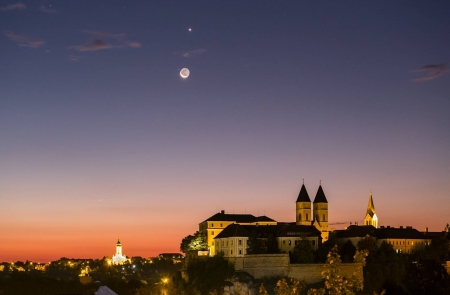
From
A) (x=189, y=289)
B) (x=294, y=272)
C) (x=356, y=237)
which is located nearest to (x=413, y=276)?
(x=294, y=272)

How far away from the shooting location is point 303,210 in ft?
320

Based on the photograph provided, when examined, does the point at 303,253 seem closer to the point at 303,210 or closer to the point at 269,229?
the point at 269,229

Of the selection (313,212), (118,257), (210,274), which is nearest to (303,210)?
(313,212)

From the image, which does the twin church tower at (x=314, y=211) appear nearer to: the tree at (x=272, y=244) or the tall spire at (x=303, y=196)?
the tall spire at (x=303, y=196)

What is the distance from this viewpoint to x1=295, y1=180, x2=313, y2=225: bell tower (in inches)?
3831

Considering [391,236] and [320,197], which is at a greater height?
[320,197]

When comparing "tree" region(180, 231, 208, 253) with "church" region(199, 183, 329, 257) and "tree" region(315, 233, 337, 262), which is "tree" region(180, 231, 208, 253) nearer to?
"church" region(199, 183, 329, 257)

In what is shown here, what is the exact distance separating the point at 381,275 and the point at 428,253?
52.0ft

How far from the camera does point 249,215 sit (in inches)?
4124

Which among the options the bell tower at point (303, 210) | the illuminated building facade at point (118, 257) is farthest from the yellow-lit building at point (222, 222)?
the illuminated building facade at point (118, 257)

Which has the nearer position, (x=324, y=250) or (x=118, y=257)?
(x=324, y=250)

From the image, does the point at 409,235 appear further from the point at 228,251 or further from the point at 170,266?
Answer: the point at 170,266

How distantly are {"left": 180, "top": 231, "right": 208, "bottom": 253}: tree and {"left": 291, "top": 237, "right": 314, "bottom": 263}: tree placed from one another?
1710 cm

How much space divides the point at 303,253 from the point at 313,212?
18955 mm
